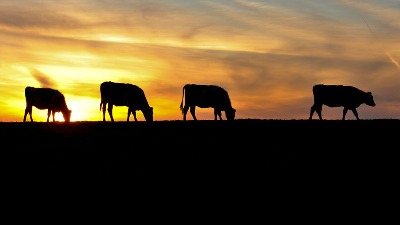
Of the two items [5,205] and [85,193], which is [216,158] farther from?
[5,205]

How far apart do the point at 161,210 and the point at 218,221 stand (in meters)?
1.31

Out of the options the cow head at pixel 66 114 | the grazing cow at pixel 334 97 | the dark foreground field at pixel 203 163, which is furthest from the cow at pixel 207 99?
the dark foreground field at pixel 203 163

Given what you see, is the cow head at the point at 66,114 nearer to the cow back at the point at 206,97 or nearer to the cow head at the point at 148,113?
the cow head at the point at 148,113

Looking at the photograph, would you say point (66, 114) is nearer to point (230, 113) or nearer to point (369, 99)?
point (230, 113)

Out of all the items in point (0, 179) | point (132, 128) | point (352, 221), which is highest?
point (132, 128)

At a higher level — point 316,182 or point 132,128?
point 132,128

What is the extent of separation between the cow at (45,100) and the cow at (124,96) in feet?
16.0

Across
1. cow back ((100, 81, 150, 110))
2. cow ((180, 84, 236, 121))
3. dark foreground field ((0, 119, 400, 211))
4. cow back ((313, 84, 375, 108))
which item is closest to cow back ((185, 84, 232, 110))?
cow ((180, 84, 236, 121))

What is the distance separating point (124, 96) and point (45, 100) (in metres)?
6.80

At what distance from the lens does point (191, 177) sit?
1454cm

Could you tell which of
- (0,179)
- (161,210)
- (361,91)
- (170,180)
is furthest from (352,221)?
(361,91)

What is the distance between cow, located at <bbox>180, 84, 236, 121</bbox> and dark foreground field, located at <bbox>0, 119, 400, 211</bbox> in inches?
440

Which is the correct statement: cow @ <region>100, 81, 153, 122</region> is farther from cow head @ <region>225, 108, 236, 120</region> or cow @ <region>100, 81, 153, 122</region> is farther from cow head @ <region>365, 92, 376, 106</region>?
cow head @ <region>365, 92, 376, 106</region>

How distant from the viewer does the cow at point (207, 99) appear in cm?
3547
